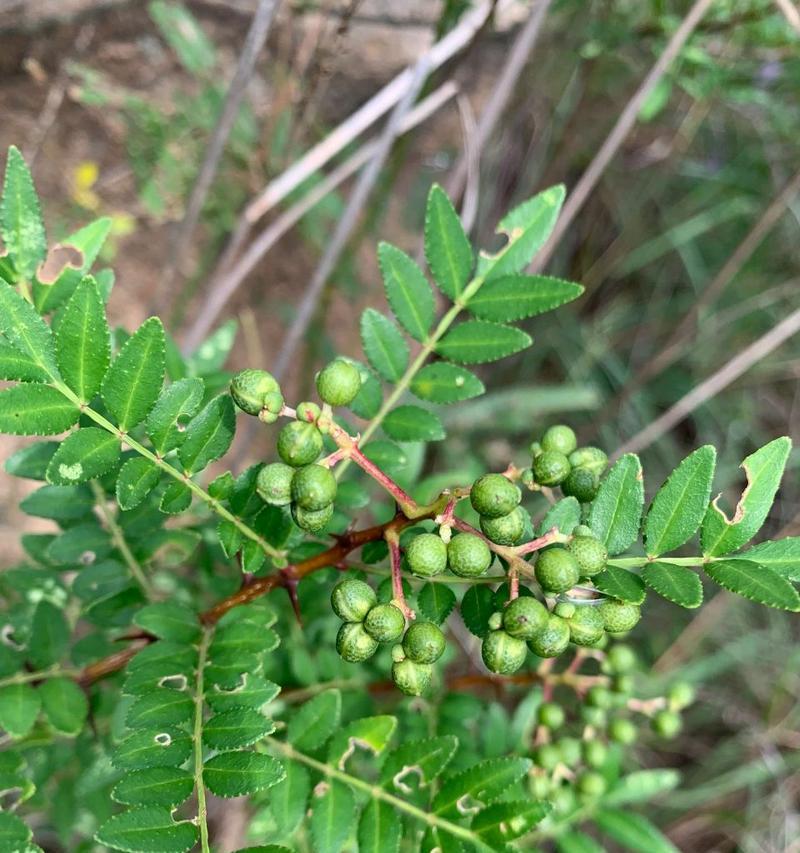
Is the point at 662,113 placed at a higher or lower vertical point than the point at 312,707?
higher

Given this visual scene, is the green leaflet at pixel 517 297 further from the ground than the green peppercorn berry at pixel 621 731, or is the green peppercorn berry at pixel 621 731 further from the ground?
the green leaflet at pixel 517 297

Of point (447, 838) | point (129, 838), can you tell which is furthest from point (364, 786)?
point (129, 838)

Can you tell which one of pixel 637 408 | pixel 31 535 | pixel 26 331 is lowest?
pixel 637 408

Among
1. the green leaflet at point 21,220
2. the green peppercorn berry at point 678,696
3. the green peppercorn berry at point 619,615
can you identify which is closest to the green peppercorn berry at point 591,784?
the green peppercorn berry at point 678,696

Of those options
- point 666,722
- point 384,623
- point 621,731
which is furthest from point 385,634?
point 666,722

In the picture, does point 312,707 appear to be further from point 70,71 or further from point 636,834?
point 70,71

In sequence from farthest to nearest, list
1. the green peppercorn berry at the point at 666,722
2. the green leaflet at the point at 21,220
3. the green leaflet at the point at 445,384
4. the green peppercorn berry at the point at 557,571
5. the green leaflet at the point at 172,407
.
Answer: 1. the green peppercorn berry at the point at 666,722
2. the green leaflet at the point at 445,384
3. the green leaflet at the point at 21,220
4. the green leaflet at the point at 172,407
5. the green peppercorn berry at the point at 557,571

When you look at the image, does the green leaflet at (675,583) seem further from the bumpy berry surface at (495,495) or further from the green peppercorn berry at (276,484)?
the green peppercorn berry at (276,484)

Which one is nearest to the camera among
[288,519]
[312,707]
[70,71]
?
[288,519]

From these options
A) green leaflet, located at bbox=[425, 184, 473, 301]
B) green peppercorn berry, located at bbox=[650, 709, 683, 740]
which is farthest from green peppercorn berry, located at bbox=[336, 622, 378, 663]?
green peppercorn berry, located at bbox=[650, 709, 683, 740]
